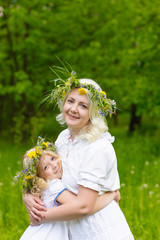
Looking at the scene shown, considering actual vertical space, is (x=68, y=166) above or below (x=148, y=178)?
above

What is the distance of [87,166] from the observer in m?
2.08

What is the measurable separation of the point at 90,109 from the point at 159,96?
6.59m

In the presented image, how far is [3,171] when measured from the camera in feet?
17.8

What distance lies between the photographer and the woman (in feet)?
6.76

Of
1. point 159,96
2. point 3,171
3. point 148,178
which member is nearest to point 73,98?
point 148,178

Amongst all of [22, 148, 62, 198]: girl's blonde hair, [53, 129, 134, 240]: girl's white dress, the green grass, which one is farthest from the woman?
the green grass

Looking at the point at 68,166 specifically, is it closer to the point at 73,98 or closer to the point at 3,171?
the point at 73,98

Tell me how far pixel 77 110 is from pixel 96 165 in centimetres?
44

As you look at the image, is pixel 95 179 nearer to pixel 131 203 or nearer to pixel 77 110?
pixel 77 110

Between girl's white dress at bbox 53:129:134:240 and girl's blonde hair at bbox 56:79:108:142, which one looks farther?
girl's blonde hair at bbox 56:79:108:142

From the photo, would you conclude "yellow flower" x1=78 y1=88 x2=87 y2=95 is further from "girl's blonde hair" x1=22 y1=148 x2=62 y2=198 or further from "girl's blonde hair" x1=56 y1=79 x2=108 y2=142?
"girl's blonde hair" x1=22 y1=148 x2=62 y2=198

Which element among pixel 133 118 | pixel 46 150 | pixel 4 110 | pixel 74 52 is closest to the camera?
pixel 46 150

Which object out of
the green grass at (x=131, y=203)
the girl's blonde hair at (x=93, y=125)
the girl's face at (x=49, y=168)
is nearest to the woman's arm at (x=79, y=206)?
the girl's face at (x=49, y=168)

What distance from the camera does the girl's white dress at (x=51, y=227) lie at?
2.17 meters
